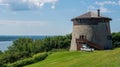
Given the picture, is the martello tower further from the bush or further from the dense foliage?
the dense foliage

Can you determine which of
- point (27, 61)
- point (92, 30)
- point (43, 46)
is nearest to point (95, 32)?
point (92, 30)

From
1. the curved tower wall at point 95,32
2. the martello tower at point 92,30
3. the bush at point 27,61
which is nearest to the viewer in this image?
the bush at point 27,61

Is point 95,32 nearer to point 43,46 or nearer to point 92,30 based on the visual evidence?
point 92,30

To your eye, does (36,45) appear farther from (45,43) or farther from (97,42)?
(97,42)

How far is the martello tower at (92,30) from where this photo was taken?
56.5m

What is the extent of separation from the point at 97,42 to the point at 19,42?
34.2 m

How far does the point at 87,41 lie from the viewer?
2255 inches

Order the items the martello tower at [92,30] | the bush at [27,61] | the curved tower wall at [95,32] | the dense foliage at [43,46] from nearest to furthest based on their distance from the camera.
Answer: the bush at [27,61] < the martello tower at [92,30] < the curved tower wall at [95,32] < the dense foliage at [43,46]

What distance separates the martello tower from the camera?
185ft

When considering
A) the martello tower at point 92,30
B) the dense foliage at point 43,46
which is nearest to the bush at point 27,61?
the martello tower at point 92,30

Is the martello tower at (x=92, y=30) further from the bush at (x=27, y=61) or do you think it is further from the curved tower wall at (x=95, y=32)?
the bush at (x=27, y=61)

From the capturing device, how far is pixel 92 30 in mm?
57250

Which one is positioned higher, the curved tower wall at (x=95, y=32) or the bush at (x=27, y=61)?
the curved tower wall at (x=95, y=32)

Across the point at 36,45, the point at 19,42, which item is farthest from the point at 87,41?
the point at 19,42
